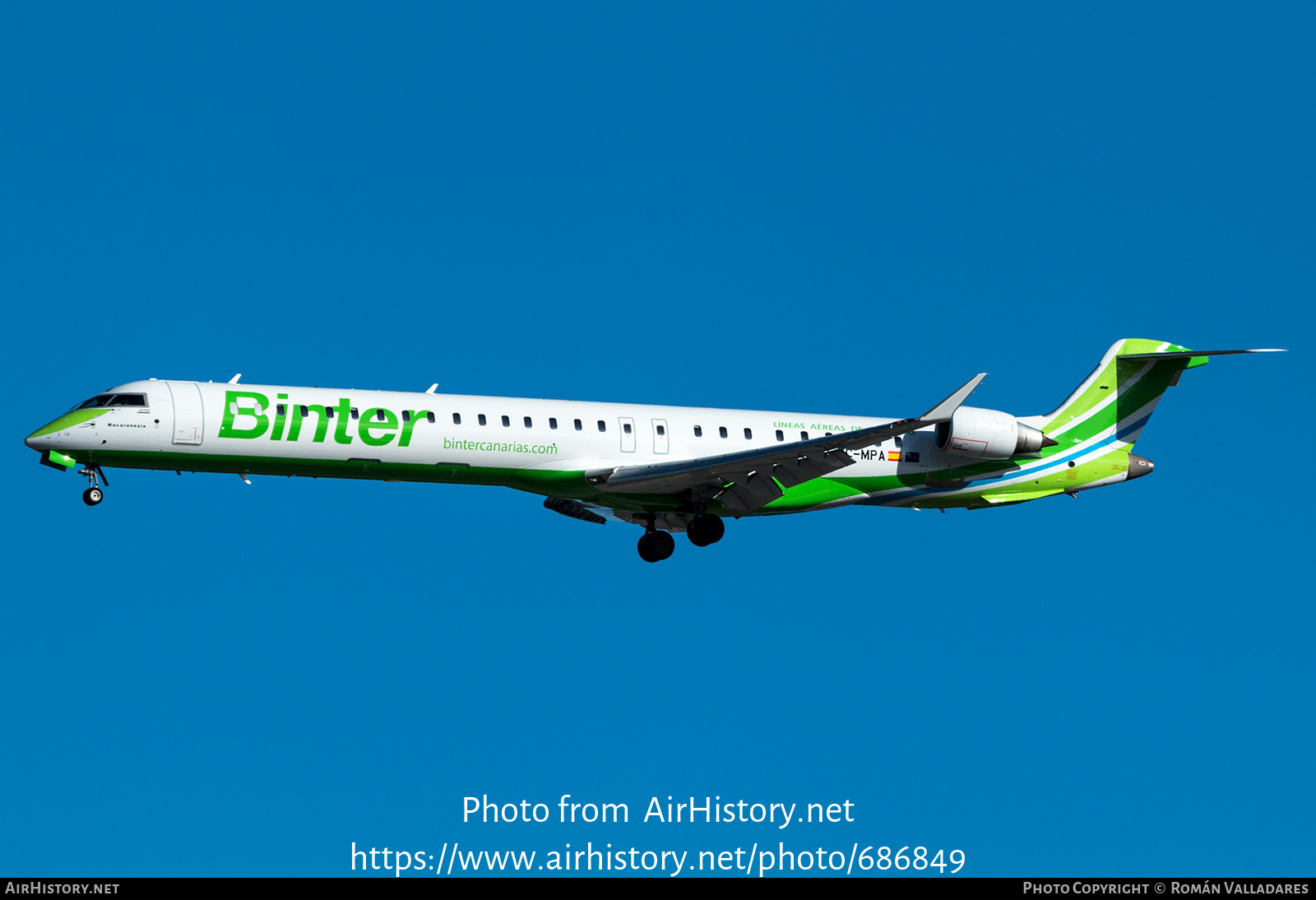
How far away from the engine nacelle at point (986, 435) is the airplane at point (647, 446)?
4 centimetres

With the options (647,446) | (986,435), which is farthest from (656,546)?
(986,435)

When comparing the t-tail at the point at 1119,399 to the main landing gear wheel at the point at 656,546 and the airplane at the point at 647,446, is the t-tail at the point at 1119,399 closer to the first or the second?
the airplane at the point at 647,446

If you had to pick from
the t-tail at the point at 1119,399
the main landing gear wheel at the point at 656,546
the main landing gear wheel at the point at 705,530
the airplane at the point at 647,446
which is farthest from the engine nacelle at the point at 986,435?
the main landing gear wheel at the point at 656,546

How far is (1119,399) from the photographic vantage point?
128ft

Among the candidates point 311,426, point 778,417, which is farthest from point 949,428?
point 311,426

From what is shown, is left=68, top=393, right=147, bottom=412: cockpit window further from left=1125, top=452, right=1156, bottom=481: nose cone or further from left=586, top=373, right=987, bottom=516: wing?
left=1125, top=452, right=1156, bottom=481: nose cone

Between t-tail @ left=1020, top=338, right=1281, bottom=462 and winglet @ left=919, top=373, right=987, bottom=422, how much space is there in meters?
6.90

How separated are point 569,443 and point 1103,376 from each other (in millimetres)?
13647

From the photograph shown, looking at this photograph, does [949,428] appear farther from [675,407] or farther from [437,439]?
[437,439]
